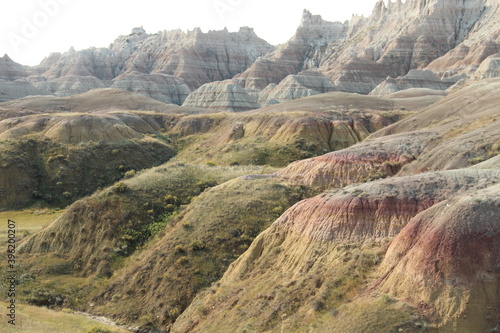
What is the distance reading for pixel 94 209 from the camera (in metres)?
44.5

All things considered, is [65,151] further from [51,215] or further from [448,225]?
[448,225]

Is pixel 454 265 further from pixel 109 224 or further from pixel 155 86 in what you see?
pixel 155 86

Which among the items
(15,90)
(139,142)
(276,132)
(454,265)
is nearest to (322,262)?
(454,265)

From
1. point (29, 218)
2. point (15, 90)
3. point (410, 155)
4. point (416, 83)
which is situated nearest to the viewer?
point (410, 155)

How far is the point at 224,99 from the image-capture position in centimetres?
14300

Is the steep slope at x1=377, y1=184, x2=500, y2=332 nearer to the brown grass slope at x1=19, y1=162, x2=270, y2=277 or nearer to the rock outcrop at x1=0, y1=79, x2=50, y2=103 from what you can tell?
the brown grass slope at x1=19, y1=162, x2=270, y2=277

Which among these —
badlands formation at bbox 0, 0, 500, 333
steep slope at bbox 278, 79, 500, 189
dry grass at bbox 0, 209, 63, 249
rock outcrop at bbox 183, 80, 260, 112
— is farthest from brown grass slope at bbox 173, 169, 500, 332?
rock outcrop at bbox 183, 80, 260, 112

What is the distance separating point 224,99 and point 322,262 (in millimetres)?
118717

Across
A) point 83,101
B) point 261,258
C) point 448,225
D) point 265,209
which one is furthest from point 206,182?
point 83,101

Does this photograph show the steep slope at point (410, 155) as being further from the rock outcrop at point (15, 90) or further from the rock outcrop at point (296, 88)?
the rock outcrop at point (15, 90)

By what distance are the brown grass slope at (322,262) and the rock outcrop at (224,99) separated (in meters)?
110

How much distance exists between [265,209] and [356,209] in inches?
552

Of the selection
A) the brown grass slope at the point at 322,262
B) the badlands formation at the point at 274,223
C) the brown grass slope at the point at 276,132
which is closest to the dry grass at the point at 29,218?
the badlands formation at the point at 274,223

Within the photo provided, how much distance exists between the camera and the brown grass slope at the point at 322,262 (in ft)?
77.6
